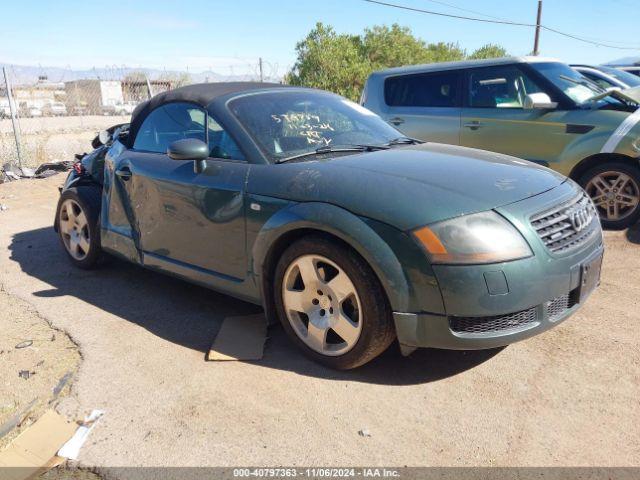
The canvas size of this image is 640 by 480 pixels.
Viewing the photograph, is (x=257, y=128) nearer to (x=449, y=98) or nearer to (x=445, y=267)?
(x=445, y=267)

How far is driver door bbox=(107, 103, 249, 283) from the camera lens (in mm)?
3342

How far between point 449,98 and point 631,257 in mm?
2842

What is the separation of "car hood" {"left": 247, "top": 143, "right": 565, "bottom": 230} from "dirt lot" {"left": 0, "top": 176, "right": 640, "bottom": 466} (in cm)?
95

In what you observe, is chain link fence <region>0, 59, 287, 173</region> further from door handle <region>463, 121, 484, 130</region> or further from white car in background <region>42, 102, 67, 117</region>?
door handle <region>463, 121, 484, 130</region>

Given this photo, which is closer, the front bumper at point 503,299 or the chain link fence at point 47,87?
the front bumper at point 503,299

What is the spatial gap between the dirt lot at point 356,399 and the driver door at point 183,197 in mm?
507

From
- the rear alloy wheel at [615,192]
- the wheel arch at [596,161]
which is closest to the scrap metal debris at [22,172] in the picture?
the wheel arch at [596,161]

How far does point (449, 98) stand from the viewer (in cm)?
657

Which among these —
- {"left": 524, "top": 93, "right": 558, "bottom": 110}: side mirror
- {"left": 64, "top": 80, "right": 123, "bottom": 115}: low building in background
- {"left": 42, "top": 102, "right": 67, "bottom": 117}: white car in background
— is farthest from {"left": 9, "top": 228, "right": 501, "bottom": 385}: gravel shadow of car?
{"left": 64, "top": 80, "right": 123, "bottom": 115}: low building in background

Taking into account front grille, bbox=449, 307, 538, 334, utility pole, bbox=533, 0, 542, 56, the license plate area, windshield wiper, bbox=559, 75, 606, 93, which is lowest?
front grille, bbox=449, 307, 538, 334

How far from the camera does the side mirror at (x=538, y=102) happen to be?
570 centimetres

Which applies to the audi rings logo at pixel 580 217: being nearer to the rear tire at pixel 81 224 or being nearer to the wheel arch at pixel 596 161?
the wheel arch at pixel 596 161

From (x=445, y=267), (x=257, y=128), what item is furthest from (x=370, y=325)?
(x=257, y=128)

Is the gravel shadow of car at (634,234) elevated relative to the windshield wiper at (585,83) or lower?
lower
